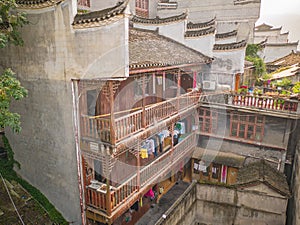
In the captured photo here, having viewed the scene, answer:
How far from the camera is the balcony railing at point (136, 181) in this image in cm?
926

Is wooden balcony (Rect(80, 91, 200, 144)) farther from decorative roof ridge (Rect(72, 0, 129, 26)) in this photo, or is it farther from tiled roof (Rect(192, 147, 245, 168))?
tiled roof (Rect(192, 147, 245, 168))

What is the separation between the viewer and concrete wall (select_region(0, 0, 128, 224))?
8.02 m

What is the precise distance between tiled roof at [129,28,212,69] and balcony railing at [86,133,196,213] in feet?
15.2

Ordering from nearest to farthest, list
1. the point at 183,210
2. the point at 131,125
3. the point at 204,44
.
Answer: the point at 131,125
the point at 183,210
the point at 204,44

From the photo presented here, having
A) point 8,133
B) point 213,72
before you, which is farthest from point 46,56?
point 213,72

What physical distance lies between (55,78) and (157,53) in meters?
5.30

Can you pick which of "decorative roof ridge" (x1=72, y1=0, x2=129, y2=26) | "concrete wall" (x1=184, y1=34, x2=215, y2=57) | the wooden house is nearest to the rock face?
the wooden house

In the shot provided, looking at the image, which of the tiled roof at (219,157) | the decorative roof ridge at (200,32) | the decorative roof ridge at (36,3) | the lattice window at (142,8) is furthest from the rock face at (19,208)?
the lattice window at (142,8)

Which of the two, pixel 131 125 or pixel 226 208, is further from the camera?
pixel 226 208

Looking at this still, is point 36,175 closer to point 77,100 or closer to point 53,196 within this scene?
point 53,196

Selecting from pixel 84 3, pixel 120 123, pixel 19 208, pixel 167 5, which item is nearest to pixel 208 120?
pixel 120 123

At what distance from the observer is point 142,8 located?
20.7 m

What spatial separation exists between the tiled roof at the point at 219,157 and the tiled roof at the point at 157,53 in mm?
6005

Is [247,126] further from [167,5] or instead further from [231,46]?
[167,5]
